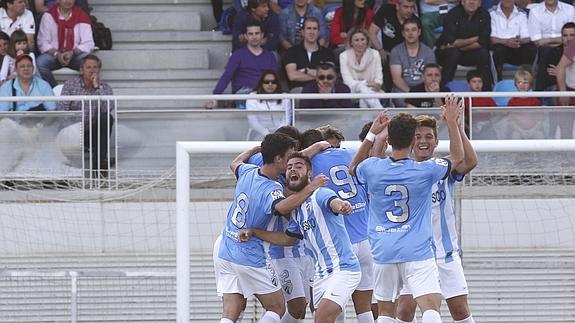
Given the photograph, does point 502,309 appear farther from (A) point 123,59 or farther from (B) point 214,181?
(A) point 123,59

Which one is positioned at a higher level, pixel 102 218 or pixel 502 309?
pixel 102 218

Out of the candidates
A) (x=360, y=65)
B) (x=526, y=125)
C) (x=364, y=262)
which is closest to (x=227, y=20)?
(x=360, y=65)

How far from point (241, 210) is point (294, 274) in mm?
699

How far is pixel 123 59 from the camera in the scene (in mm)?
16906

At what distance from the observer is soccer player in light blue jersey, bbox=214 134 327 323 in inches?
394

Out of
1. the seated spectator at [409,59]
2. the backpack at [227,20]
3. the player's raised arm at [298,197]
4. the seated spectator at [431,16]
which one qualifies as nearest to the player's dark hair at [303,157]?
the player's raised arm at [298,197]

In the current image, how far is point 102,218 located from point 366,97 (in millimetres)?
2923

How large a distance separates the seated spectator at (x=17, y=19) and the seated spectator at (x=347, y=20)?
3600 mm

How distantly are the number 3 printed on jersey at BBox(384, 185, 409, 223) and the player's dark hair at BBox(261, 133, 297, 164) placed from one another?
2.66 ft

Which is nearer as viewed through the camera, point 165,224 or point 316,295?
point 316,295

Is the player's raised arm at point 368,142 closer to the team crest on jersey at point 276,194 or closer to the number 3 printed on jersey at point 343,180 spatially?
the number 3 printed on jersey at point 343,180

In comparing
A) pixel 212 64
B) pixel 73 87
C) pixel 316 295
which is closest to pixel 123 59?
pixel 212 64

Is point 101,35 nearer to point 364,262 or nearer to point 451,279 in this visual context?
point 364,262

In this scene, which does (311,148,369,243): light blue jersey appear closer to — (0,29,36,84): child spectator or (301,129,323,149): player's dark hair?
(301,129,323,149): player's dark hair
